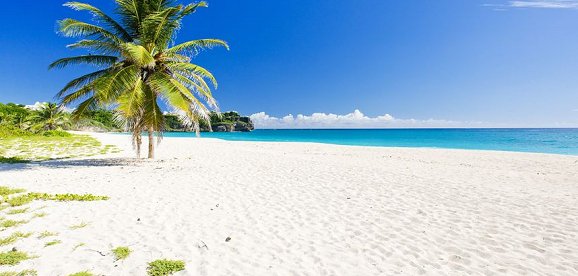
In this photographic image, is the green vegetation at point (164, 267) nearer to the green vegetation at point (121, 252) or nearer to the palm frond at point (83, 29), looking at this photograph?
the green vegetation at point (121, 252)

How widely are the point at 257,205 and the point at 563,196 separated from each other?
9756mm

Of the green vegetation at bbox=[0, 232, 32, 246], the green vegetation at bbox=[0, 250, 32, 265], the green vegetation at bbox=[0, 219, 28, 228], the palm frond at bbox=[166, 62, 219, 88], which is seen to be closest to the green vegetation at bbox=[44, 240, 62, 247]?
the green vegetation at bbox=[0, 250, 32, 265]

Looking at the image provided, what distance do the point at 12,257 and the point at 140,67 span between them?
11.0 metres

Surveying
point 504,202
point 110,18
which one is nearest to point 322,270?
point 504,202

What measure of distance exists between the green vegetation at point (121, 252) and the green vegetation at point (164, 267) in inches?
21.3

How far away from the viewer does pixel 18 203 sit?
7.14 m

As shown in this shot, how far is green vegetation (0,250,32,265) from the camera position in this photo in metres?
4.25

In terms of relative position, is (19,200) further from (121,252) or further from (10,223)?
(121,252)

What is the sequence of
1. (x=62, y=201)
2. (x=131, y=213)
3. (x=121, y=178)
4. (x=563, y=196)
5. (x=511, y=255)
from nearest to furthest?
1. (x=511, y=255)
2. (x=131, y=213)
3. (x=62, y=201)
4. (x=563, y=196)
5. (x=121, y=178)

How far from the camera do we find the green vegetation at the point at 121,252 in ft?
15.0

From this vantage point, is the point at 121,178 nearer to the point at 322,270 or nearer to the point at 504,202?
the point at 322,270

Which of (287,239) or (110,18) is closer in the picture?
(287,239)

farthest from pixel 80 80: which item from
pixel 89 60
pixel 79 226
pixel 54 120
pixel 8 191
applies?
pixel 54 120

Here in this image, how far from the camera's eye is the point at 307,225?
245 inches
